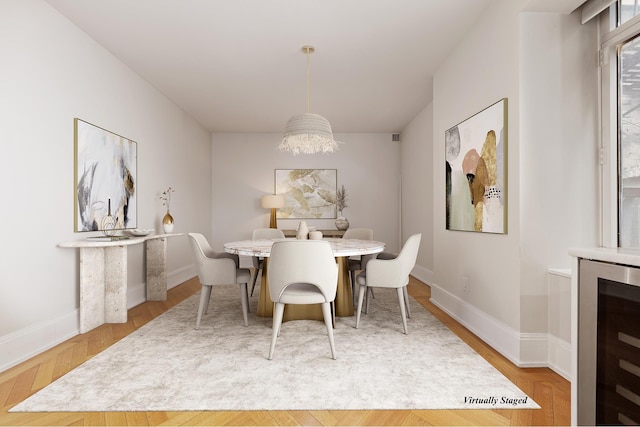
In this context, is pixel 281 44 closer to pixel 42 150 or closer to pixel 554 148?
pixel 42 150

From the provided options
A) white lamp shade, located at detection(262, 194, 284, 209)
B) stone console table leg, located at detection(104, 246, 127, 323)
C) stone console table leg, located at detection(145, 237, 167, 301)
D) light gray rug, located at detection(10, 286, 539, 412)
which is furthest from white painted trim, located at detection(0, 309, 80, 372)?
white lamp shade, located at detection(262, 194, 284, 209)

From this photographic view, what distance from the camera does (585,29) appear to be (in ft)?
8.15

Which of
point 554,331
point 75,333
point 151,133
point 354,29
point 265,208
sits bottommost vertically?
point 75,333

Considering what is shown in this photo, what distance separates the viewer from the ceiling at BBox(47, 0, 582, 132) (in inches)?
115

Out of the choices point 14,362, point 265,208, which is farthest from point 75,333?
point 265,208

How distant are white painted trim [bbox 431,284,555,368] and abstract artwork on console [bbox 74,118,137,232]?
11.7ft

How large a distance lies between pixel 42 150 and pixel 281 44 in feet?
7.33

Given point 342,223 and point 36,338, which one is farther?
point 342,223

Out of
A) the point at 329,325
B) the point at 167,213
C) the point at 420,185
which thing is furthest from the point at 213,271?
the point at 420,185

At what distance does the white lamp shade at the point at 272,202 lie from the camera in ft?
22.4

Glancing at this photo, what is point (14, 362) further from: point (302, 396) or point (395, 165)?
point (395, 165)

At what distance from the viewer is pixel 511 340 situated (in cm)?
255

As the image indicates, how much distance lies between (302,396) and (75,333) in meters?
2.31

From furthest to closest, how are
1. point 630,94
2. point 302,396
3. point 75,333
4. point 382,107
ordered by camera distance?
point 382,107
point 75,333
point 630,94
point 302,396
